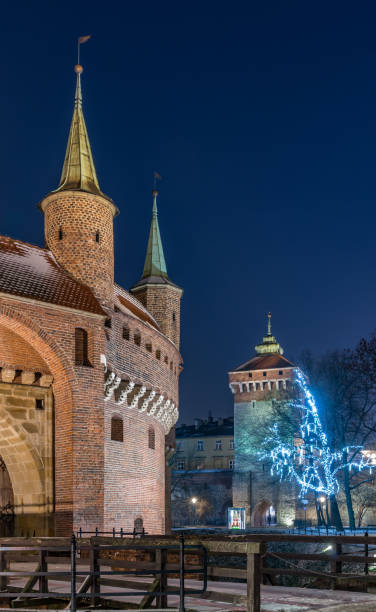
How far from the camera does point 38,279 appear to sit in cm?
2223

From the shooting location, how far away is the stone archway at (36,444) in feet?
68.9

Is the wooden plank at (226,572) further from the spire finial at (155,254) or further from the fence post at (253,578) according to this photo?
the spire finial at (155,254)

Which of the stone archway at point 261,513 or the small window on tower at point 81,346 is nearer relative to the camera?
the small window on tower at point 81,346

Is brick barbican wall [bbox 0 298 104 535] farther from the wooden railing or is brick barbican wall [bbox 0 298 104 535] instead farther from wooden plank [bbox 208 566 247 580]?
wooden plank [bbox 208 566 247 580]

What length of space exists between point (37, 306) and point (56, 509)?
19.1 feet

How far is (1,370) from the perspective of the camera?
21.1m

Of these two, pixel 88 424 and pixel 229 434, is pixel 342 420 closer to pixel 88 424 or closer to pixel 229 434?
pixel 88 424

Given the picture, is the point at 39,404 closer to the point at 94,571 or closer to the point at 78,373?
the point at 78,373

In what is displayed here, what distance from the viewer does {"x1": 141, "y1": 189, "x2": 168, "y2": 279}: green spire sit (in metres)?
40.8

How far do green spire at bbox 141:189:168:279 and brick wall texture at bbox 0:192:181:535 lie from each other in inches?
494

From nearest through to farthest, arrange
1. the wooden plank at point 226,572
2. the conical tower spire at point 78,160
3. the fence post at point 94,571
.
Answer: the wooden plank at point 226,572, the fence post at point 94,571, the conical tower spire at point 78,160

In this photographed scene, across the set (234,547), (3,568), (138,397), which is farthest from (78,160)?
(234,547)

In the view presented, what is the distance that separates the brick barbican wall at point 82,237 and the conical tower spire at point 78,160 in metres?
0.42

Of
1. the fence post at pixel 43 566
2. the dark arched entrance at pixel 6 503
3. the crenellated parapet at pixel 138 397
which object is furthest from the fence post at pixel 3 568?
the crenellated parapet at pixel 138 397
